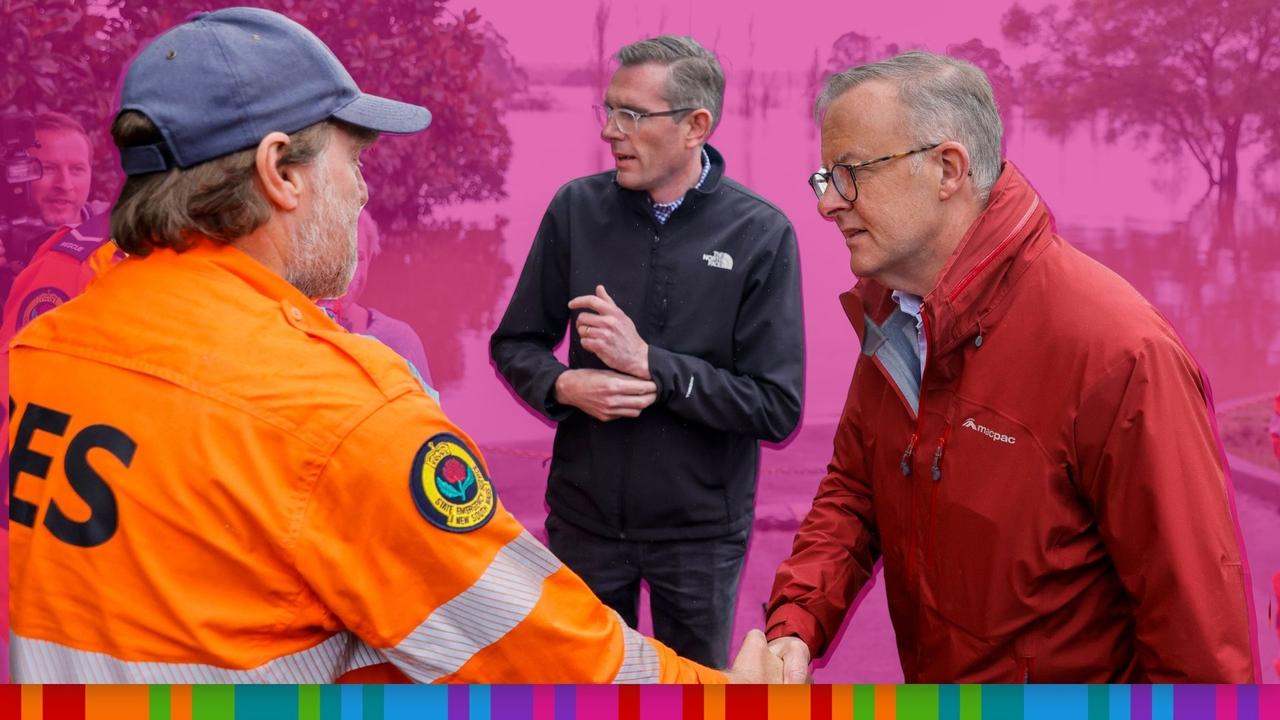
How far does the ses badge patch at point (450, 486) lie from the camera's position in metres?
1.29

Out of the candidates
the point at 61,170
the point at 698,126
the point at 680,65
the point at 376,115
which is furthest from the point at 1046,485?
the point at 61,170

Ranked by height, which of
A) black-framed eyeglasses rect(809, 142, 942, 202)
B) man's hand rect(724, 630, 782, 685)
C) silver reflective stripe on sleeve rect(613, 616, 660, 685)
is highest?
black-framed eyeglasses rect(809, 142, 942, 202)

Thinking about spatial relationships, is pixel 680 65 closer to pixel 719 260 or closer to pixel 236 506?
pixel 719 260

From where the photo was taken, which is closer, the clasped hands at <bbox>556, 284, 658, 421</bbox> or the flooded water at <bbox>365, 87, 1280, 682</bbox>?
the clasped hands at <bbox>556, 284, 658, 421</bbox>

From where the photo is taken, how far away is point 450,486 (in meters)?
1.32

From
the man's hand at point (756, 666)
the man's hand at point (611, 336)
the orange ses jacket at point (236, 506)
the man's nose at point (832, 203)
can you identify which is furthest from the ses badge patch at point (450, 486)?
the man's hand at point (611, 336)

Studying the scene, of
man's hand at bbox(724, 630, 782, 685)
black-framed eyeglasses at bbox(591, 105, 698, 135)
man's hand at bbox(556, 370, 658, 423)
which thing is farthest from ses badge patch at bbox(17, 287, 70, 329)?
man's hand at bbox(724, 630, 782, 685)

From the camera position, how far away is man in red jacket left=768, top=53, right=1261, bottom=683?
1658 millimetres

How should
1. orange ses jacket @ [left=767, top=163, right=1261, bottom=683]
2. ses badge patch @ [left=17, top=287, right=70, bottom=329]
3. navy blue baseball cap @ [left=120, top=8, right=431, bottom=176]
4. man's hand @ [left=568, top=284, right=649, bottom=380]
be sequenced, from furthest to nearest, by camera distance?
ses badge patch @ [left=17, top=287, right=70, bottom=329], man's hand @ [left=568, top=284, right=649, bottom=380], orange ses jacket @ [left=767, top=163, right=1261, bottom=683], navy blue baseball cap @ [left=120, top=8, right=431, bottom=176]

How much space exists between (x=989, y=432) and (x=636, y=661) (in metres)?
0.69

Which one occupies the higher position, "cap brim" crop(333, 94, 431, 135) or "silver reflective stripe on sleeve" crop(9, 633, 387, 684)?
"cap brim" crop(333, 94, 431, 135)

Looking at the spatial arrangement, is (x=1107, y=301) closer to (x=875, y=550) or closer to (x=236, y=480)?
(x=875, y=550)

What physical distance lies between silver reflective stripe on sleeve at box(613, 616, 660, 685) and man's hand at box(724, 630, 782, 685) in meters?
0.41

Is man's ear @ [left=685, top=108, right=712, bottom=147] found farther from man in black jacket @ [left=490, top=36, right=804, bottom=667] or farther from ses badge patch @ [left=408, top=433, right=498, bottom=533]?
ses badge patch @ [left=408, top=433, right=498, bottom=533]
